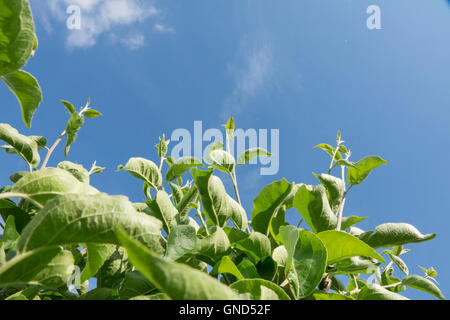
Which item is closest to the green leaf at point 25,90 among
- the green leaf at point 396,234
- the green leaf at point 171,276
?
the green leaf at point 171,276

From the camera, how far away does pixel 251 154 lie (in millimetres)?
1105

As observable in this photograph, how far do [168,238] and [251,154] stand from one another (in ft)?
1.66

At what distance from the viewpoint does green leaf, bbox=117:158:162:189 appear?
1.07 metres

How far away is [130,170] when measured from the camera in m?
1.07

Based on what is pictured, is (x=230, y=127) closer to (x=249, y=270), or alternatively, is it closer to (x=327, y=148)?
(x=327, y=148)

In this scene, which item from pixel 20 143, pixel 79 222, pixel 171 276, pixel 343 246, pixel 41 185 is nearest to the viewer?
pixel 171 276

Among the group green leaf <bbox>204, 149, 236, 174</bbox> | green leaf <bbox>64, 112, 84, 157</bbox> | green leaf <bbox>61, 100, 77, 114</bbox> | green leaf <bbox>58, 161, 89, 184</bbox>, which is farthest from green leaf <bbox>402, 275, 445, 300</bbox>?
green leaf <bbox>61, 100, 77, 114</bbox>

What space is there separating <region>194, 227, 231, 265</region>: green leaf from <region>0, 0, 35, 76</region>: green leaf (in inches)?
20.1

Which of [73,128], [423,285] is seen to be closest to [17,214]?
[73,128]

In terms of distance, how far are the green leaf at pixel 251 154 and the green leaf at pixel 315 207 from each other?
0.27 meters

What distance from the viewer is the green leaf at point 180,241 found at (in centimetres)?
66
